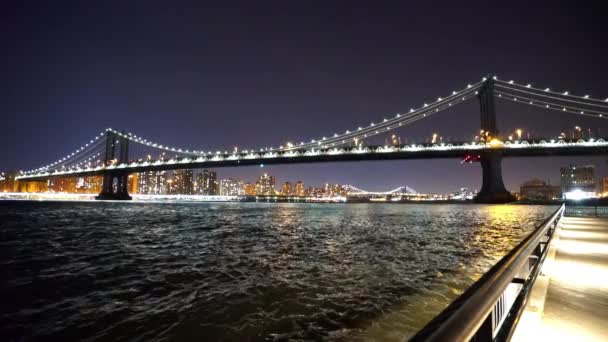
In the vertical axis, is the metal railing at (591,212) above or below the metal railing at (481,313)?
below

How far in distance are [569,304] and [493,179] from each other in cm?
6545

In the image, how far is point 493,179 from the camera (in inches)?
2468

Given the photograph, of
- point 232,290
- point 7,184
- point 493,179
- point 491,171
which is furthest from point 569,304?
point 7,184

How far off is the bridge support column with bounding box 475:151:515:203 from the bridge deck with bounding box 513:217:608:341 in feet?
202

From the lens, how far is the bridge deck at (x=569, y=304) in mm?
2763

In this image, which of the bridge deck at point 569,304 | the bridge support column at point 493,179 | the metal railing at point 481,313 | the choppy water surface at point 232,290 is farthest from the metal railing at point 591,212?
the bridge support column at point 493,179

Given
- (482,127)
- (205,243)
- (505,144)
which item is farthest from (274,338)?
(482,127)

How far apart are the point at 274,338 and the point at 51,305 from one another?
3989 mm

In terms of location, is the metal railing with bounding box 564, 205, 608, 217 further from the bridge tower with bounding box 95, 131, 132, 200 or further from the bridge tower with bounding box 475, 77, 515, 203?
the bridge tower with bounding box 95, 131, 132, 200

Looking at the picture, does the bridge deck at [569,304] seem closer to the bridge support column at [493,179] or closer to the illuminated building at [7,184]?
the bridge support column at [493,179]

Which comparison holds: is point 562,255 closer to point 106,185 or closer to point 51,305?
point 51,305

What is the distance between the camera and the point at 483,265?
946 cm

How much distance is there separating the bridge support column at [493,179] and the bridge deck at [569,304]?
61.4 meters

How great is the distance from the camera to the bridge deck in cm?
276
